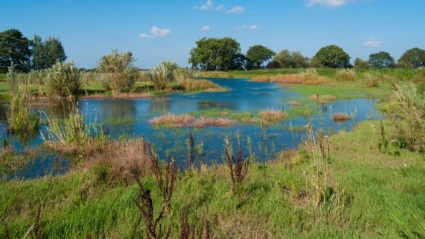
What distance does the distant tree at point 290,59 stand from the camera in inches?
4067

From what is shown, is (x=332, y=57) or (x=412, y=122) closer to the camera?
(x=412, y=122)

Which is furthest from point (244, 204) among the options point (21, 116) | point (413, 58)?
point (413, 58)

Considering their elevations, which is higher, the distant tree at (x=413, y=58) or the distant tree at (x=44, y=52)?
the distant tree at (x=44, y=52)

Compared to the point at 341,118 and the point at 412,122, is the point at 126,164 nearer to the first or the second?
the point at 412,122

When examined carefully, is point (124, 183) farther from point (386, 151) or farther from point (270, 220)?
point (386, 151)

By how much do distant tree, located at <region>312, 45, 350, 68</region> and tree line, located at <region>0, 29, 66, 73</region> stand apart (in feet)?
237

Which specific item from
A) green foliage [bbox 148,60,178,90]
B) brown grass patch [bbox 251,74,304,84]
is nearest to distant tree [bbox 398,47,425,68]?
brown grass patch [bbox 251,74,304,84]

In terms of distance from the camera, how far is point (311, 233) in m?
3.77

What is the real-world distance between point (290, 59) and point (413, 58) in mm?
38214

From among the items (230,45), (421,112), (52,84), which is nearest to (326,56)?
(230,45)

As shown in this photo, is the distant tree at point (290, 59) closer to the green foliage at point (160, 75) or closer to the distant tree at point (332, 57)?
the distant tree at point (332, 57)

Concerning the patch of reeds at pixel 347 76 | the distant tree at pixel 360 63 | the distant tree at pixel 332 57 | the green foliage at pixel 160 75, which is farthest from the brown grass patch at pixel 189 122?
the distant tree at pixel 360 63

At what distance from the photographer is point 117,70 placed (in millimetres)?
26031

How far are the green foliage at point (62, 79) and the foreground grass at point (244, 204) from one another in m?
18.6
